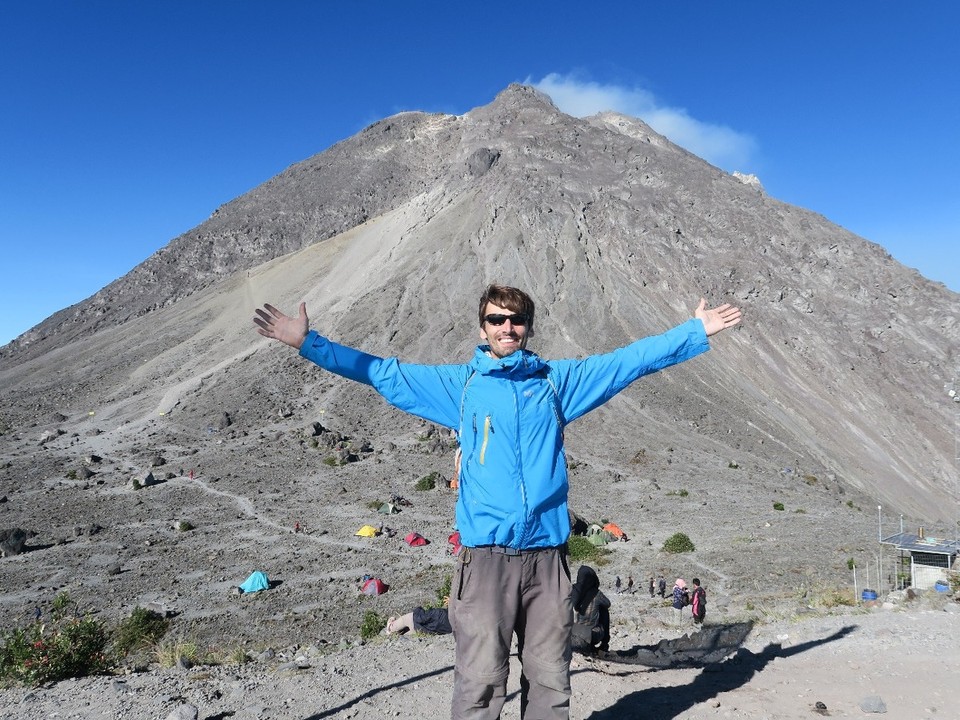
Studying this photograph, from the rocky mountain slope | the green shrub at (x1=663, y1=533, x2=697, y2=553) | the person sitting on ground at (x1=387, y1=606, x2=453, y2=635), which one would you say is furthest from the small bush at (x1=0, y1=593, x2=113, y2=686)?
the green shrub at (x1=663, y1=533, x2=697, y2=553)

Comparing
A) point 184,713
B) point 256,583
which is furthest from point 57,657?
point 256,583

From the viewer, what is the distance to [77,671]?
7.18 m

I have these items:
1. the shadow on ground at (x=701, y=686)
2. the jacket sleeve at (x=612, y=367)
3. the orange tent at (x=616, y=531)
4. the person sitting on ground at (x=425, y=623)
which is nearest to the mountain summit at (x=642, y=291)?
the orange tent at (x=616, y=531)

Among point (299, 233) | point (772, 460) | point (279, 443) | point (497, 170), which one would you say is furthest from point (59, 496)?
point (299, 233)

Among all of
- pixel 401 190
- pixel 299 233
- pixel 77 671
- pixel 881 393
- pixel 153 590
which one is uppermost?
pixel 401 190

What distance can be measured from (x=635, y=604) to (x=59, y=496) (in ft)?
84.7

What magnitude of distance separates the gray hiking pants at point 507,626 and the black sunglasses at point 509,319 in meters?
1.26

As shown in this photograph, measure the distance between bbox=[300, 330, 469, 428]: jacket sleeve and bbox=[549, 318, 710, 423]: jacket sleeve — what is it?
0.61 m

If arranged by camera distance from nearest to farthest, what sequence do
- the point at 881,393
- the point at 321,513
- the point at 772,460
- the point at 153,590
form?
the point at 153,590 < the point at 321,513 < the point at 772,460 < the point at 881,393

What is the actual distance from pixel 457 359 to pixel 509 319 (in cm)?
4070

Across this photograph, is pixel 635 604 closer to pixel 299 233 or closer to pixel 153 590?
pixel 153 590

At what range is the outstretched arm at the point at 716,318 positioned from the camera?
3.99 m

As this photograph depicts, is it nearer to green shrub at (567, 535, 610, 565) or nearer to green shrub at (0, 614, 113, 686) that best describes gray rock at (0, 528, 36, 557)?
green shrub at (0, 614, 113, 686)

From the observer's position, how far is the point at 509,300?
3678 mm
